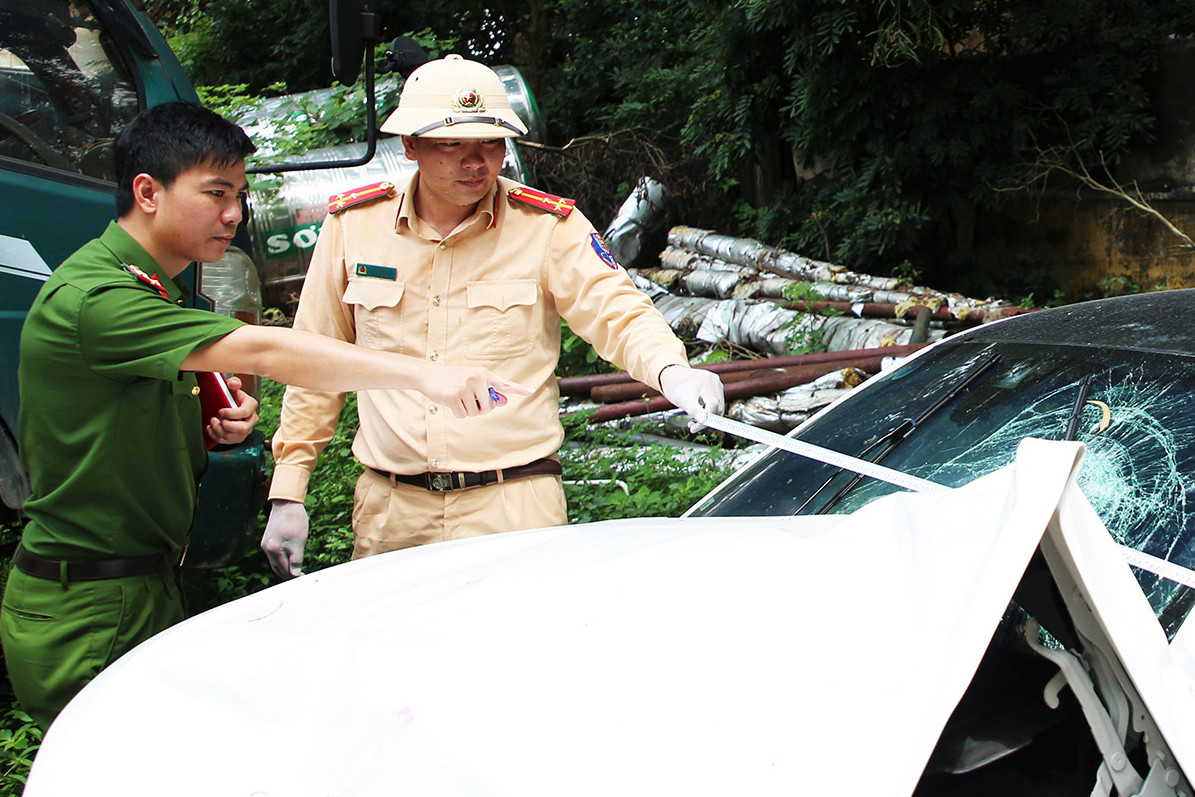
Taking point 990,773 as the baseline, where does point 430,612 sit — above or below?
above

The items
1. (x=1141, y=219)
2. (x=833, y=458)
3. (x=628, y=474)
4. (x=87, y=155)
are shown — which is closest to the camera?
(x=833, y=458)

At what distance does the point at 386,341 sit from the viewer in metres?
2.71

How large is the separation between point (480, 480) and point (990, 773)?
1.49 metres

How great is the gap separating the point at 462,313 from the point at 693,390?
0.65m

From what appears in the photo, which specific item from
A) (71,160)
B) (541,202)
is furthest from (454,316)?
(71,160)

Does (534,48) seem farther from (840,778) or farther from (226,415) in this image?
(840,778)

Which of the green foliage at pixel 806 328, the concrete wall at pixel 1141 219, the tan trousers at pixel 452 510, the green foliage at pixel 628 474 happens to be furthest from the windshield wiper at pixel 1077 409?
the concrete wall at pixel 1141 219

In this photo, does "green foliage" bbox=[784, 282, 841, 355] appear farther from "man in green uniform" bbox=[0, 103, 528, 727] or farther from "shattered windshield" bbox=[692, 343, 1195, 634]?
"man in green uniform" bbox=[0, 103, 528, 727]

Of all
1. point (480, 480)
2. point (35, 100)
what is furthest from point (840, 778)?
point (35, 100)

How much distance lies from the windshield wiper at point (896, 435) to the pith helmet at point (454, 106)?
109 cm

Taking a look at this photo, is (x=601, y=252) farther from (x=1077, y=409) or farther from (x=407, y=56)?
(x=1077, y=409)

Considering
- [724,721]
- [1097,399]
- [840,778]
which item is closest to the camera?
[840,778]

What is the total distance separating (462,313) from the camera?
266cm

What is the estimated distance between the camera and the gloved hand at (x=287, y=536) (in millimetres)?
2670
